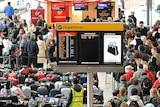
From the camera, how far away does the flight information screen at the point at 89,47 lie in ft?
18.6

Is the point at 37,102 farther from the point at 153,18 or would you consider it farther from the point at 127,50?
the point at 153,18

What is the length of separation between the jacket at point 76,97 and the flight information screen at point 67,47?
5213 mm

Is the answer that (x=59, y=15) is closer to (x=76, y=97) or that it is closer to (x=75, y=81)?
(x=75, y=81)

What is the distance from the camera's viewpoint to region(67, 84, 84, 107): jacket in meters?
11.1

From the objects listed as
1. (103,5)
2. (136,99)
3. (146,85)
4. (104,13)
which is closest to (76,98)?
(146,85)

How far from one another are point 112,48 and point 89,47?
0.89ft

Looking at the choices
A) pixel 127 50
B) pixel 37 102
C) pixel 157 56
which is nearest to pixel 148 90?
pixel 157 56

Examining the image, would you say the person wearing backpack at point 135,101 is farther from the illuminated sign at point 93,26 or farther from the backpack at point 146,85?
the illuminated sign at point 93,26

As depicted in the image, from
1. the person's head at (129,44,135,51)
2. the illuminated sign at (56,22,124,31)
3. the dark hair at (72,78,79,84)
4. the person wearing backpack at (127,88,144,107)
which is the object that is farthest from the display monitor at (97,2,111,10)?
the illuminated sign at (56,22,124,31)

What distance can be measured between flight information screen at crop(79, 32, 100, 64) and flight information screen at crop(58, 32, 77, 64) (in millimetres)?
83

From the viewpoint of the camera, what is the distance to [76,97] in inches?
438

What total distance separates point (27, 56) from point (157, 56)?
20.4ft

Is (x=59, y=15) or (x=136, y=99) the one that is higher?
(x=59, y=15)

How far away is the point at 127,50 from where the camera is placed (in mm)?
14648
